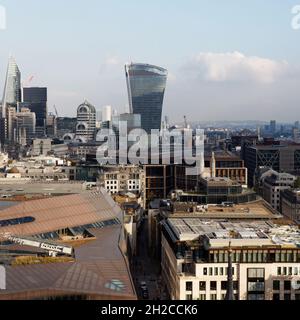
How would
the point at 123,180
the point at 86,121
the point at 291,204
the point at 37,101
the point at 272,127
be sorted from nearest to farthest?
the point at 291,204, the point at 123,180, the point at 86,121, the point at 37,101, the point at 272,127

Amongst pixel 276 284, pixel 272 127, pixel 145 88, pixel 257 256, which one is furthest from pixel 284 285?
pixel 272 127

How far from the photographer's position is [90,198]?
69.3 ft

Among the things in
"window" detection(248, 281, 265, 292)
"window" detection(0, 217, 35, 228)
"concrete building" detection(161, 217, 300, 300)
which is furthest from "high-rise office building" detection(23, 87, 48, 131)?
"window" detection(248, 281, 265, 292)

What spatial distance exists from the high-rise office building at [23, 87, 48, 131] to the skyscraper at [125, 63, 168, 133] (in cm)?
2442

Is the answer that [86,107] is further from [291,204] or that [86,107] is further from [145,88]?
[291,204]

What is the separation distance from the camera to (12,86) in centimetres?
9269

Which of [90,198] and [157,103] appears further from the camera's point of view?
[157,103]

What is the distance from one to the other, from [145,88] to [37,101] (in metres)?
28.6

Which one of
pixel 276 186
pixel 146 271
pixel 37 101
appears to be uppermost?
pixel 37 101

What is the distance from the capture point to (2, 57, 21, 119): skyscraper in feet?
291

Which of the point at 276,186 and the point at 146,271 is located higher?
the point at 276,186
